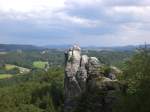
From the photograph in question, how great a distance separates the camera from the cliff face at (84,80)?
51281mm

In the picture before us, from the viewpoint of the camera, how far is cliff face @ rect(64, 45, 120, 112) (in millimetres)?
51281

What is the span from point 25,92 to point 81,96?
68.8m

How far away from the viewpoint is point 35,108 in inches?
3971

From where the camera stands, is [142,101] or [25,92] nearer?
[142,101]

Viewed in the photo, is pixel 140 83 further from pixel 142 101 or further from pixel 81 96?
pixel 81 96

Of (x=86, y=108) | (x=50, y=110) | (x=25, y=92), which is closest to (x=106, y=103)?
(x=86, y=108)

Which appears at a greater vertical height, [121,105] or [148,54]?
[148,54]

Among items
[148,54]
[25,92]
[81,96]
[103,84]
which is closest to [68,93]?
[81,96]

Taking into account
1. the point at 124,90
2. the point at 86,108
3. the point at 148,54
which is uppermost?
the point at 148,54

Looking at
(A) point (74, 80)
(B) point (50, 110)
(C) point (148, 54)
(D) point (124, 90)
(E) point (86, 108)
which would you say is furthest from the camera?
(B) point (50, 110)

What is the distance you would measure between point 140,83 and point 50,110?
59757 mm

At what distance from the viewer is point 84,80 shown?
212 ft

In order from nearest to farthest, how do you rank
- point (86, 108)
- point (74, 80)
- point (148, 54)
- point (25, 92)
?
point (148, 54)
point (86, 108)
point (74, 80)
point (25, 92)

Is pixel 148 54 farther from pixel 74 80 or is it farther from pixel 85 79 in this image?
pixel 74 80
